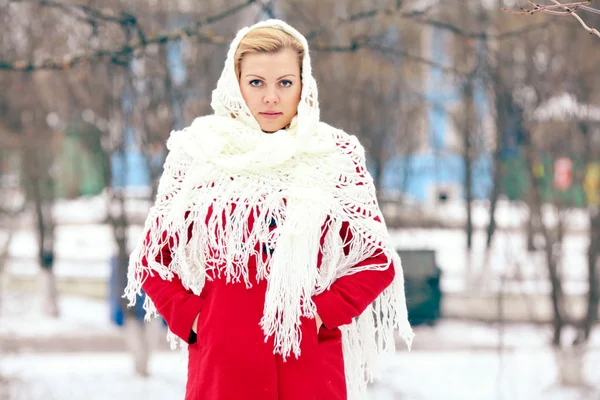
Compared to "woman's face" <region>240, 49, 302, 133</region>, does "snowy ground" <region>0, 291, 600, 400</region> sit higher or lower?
lower

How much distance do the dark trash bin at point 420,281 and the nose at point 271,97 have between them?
3.75 meters

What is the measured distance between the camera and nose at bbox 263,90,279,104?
6.71ft

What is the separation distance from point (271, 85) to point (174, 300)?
2.10 feet

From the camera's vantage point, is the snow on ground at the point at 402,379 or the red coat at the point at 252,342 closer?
the red coat at the point at 252,342

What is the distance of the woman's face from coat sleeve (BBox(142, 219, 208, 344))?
0.40 metres

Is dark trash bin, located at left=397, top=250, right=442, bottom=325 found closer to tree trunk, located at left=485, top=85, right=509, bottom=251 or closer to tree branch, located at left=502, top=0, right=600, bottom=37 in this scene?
tree trunk, located at left=485, top=85, right=509, bottom=251

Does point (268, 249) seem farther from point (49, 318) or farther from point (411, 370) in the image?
Result: point (49, 318)

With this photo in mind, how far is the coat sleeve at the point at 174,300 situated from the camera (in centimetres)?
196

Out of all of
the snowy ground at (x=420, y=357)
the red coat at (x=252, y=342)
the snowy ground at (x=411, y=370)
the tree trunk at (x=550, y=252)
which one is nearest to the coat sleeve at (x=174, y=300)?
the red coat at (x=252, y=342)

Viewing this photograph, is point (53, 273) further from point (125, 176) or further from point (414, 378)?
point (414, 378)

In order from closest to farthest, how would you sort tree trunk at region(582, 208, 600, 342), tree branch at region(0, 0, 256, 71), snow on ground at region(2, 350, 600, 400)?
tree branch at region(0, 0, 256, 71) < snow on ground at region(2, 350, 600, 400) < tree trunk at region(582, 208, 600, 342)

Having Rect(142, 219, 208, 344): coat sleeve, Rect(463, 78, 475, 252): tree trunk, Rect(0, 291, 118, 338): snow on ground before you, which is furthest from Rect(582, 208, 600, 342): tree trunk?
Rect(0, 291, 118, 338): snow on ground

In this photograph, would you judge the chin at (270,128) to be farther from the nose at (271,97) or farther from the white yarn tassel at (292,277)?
the white yarn tassel at (292,277)

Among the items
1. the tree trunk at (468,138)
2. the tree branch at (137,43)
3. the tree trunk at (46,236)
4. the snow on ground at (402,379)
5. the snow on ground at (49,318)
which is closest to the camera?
the tree branch at (137,43)
